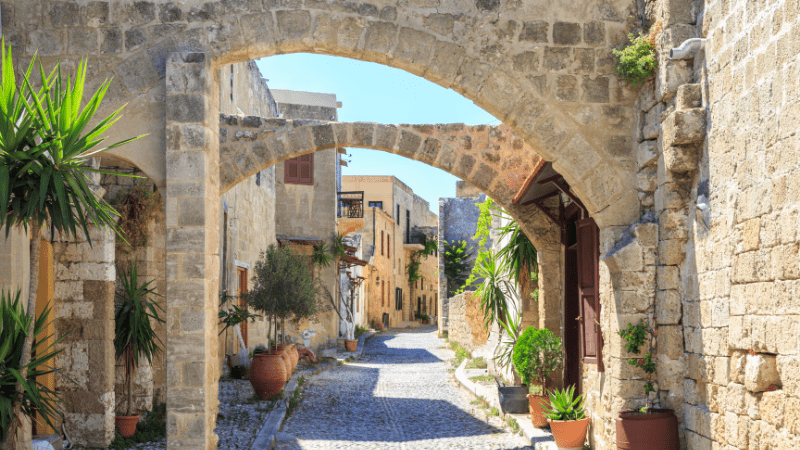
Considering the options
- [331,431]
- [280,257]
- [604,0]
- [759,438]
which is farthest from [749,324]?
[280,257]

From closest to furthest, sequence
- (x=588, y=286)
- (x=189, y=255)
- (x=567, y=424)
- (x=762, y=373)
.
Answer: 1. (x=762, y=373)
2. (x=189, y=255)
3. (x=567, y=424)
4. (x=588, y=286)

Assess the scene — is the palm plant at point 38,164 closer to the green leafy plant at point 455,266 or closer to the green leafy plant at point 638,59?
the green leafy plant at point 638,59

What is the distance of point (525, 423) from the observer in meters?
7.41

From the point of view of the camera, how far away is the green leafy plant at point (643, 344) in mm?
4848

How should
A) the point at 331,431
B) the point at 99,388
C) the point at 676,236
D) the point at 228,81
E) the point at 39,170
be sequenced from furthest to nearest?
the point at 228,81, the point at 331,431, the point at 99,388, the point at 676,236, the point at 39,170

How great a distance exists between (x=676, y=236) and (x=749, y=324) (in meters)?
0.98

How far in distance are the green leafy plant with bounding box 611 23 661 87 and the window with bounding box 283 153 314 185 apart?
42.7ft

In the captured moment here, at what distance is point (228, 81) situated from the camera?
1130cm

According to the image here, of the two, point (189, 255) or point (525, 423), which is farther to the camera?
point (525, 423)

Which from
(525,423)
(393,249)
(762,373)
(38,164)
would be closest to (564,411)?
(525,423)

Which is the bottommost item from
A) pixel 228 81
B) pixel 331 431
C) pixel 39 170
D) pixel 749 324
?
pixel 331 431

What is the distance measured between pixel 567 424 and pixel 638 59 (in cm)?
305

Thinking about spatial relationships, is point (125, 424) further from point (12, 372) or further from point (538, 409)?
point (538, 409)

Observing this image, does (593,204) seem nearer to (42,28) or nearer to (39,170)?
(39,170)
